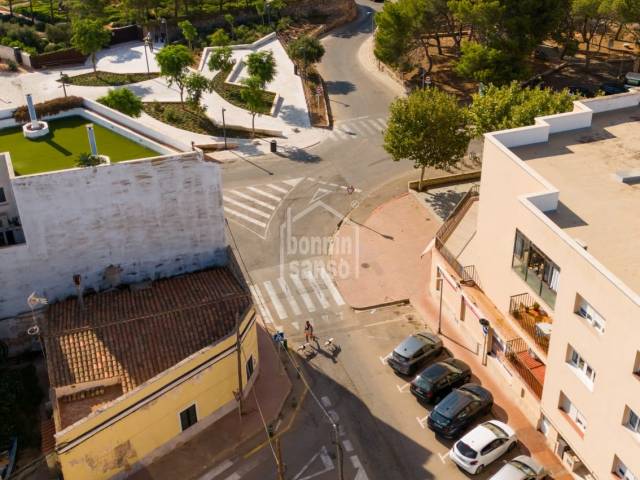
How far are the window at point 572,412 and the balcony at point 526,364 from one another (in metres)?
1.93

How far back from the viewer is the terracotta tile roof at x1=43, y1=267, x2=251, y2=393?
3531cm

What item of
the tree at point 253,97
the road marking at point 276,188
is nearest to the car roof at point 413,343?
the road marking at point 276,188

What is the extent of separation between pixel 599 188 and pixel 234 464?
75.3 feet

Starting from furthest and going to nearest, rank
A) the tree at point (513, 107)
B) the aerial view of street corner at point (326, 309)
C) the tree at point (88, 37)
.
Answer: the tree at point (88, 37)
the tree at point (513, 107)
the aerial view of street corner at point (326, 309)

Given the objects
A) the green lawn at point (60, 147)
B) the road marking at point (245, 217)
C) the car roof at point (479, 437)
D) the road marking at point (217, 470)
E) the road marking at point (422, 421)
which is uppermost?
the green lawn at point (60, 147)

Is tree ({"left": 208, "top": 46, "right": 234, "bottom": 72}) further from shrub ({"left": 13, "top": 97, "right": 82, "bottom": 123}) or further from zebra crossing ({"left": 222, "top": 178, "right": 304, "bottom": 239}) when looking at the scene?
shrub ({"left": 13, "top": 97, "right": 82, "bottom": 123})

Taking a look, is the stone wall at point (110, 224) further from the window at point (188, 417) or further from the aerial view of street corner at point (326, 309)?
the window at point (188, 417)

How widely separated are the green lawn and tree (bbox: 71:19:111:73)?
34467 millimetres

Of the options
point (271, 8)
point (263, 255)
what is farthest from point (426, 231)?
point (271, 8)

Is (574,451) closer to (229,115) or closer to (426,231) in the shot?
(426,231)

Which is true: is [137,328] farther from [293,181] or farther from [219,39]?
[219,39]

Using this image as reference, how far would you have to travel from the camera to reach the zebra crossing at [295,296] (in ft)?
153

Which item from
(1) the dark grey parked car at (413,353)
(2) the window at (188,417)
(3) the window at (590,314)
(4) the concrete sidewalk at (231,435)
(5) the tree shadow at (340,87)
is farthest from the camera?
(5) the tree shadow at (340,87)

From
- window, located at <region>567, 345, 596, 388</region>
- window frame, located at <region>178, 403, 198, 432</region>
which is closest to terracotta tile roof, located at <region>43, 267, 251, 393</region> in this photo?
window frame, located at <region>178, 403, 198, 432</region>
